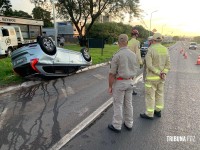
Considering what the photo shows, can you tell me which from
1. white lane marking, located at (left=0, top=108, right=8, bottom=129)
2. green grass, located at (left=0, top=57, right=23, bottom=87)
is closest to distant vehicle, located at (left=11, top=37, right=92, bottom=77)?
Answer: green grass, located at (left=0, top=57, right=23, bottom=87)

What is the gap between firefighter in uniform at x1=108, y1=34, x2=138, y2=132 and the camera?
13.5ft

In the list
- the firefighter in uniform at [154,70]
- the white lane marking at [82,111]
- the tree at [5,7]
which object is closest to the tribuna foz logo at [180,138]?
the firefighter in uniform at [154,70]

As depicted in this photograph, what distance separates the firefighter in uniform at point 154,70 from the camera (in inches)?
188

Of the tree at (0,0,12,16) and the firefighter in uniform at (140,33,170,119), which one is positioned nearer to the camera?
the firefighter in uniform at (140,33,170,119)

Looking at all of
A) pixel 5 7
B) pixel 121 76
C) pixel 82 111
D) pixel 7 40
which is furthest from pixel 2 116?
pixel 5 7

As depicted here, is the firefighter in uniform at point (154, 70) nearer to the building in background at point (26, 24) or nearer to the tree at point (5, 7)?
the building in background at point (26, 24)

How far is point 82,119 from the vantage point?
189 inches

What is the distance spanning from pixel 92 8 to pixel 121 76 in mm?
29168

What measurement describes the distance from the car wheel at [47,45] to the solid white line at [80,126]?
3359 millimetres

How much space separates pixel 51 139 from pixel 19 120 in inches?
48.5

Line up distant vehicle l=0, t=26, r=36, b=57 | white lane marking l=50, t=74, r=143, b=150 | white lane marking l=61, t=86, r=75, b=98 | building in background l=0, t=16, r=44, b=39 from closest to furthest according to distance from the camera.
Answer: white lane marking l=50, t=74, r=143, b=150 → white lane marking l=61, t=86, r=75, b=98 → distant vehicle l=0, t=26, r=36, b=57 → building in background l=0, t=16, r=44, b=39

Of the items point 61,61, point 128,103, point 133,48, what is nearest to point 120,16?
point 61,61

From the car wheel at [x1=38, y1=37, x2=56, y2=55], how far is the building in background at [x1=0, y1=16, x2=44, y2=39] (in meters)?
23.5

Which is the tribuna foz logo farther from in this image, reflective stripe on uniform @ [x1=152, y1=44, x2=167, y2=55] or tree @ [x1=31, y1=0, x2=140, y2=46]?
tree @ [x1=31, y1=0, x2=140, y2=46]
